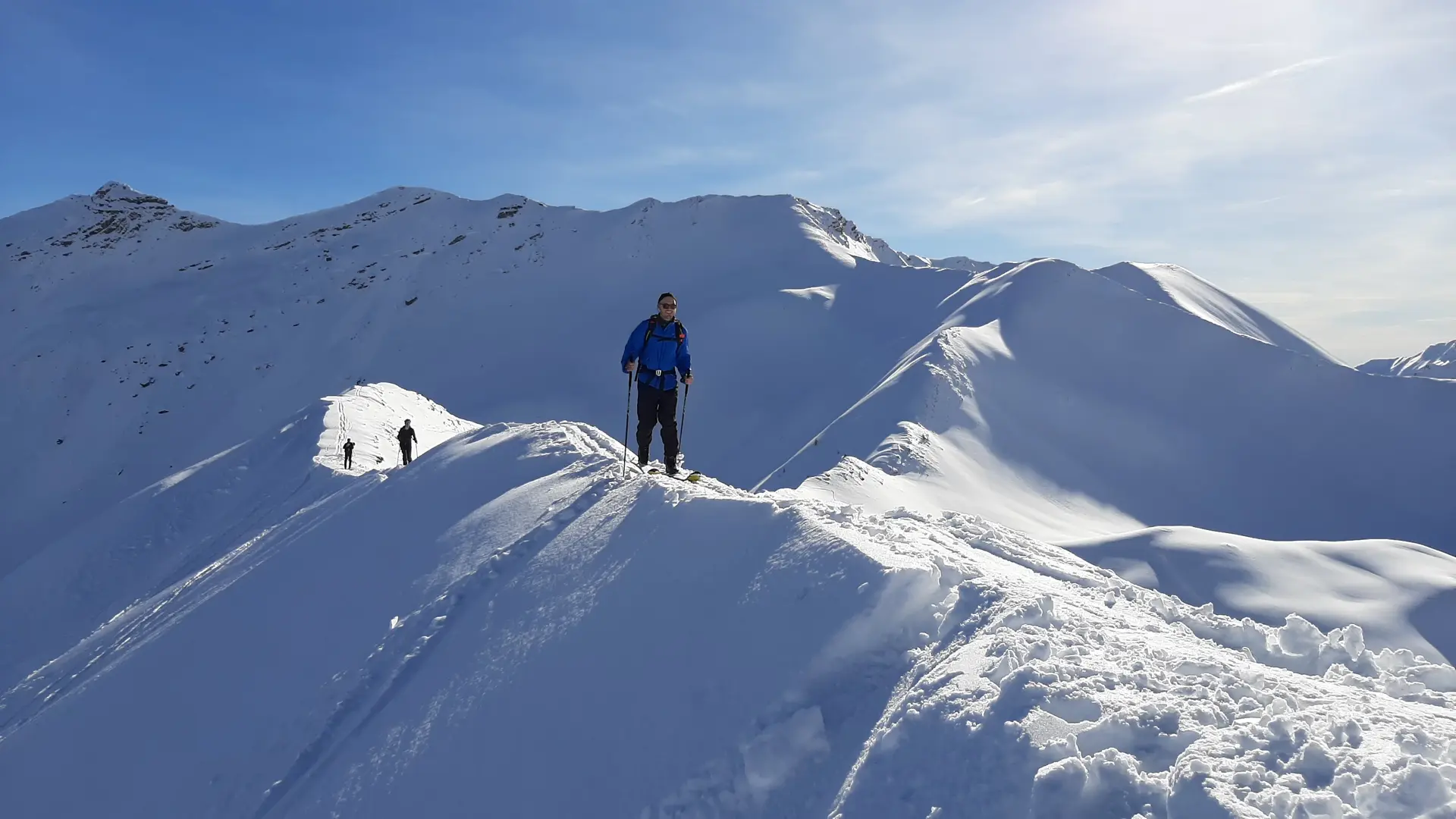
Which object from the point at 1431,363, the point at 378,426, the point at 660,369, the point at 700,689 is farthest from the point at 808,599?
the point at 1431,363

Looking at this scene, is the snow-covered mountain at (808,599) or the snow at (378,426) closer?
the snow-covered mountain at (808,599)

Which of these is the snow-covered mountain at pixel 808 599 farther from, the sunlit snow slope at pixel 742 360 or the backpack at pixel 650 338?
the backpack at pixel 650 338

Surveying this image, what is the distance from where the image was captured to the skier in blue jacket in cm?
952

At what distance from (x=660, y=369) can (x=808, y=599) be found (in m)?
4.62

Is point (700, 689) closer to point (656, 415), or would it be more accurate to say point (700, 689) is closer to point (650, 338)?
point (656, 415)

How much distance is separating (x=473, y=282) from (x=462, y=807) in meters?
49.3

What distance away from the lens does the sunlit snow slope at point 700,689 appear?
13.0 ft

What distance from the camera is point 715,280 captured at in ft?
154

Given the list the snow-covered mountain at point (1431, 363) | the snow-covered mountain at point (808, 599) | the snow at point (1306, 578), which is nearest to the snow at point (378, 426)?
the snow-covered mountain at point (808, 599)

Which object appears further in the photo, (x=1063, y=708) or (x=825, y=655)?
(x=825, y=655)

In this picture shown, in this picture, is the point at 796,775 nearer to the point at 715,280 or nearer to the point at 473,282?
the point at 715,280

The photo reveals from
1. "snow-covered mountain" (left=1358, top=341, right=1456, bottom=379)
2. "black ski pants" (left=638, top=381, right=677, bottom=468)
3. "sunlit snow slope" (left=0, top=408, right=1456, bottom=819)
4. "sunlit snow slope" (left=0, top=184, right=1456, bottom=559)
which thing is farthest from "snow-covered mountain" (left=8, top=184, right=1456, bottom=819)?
"snow-covered mountain" (left=1358, top=341, right=1456, bottom=379)

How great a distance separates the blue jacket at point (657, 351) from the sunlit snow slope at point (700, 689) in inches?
50.7

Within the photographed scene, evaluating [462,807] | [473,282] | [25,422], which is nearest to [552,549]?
[462,807]
